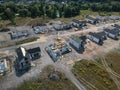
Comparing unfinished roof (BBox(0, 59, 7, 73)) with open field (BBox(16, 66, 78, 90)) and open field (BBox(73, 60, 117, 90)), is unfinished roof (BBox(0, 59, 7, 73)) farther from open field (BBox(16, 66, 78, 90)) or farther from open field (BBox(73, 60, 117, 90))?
open field (BBox(73, 60, 117, 90))

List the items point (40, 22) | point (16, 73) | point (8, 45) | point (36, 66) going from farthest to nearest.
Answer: point (40, 22) < point (8, 45) < point (36, 66) < point (16, 73)

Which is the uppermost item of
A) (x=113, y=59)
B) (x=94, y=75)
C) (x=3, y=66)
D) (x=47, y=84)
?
(x=3, y=66)

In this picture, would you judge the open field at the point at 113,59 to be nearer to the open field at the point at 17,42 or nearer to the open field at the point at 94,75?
the open field at the point at 94,75

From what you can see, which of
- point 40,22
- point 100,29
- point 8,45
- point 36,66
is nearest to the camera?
point 36,66

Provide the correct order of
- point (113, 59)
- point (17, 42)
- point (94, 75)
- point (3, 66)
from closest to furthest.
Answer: point (94, 75) → point (3, 66) → point (113, 59) → point (17, 42)

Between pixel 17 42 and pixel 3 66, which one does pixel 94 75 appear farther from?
pixel 17 42

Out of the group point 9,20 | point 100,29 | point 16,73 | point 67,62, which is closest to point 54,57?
point 67,62

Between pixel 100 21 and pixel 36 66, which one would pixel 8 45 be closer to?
pixel 36 66

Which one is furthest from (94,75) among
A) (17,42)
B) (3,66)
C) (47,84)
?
(17,42)
